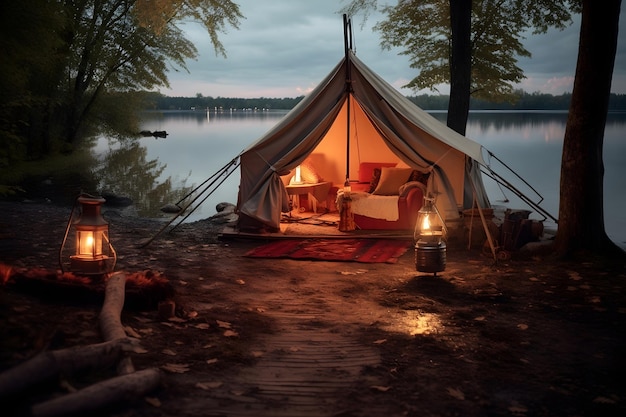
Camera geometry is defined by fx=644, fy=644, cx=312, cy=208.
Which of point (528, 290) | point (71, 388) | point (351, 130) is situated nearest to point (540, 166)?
point (351, 130)

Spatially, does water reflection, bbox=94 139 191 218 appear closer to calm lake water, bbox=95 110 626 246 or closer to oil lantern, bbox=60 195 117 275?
calm lake water, bbox=95 110 626 246

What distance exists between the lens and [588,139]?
713cm

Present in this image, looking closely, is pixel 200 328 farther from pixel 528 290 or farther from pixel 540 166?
pixel 540 166

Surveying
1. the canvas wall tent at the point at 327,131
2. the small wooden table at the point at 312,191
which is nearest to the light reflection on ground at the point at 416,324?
the canvas wall tent at the point at 327,131

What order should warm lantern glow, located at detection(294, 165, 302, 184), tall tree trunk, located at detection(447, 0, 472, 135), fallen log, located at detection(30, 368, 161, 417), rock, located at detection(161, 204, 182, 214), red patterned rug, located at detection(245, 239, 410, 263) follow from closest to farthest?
fallen log, located at detection(30, 368, 161, 417) < red patterned rug, located at detection(245, 239, 410, 263) < warm lantern glow, located at detection(294, 165, 302, 184) < tall tree trunk, located at detection(447, 0, 472, 135) < rock, located at detection(161, 204, 182, 214)

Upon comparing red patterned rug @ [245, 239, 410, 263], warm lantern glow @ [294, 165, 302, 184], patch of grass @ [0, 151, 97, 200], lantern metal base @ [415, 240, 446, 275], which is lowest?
patch of grass @ [0, 151, 97, 200]

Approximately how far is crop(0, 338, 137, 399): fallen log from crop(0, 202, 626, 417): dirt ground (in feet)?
0.20

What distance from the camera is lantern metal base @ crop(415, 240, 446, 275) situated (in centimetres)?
641

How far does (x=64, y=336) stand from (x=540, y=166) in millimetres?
22684

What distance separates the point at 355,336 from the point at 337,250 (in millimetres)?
3333

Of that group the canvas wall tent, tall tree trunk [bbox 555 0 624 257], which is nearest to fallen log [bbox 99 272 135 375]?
the canvas wall tent

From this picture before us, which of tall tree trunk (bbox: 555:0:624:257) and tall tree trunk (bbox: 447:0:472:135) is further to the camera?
tall tree trunk (bbox: 447:0:472:135)

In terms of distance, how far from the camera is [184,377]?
11.5 feet

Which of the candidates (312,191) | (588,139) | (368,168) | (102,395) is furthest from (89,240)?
(368,168)
